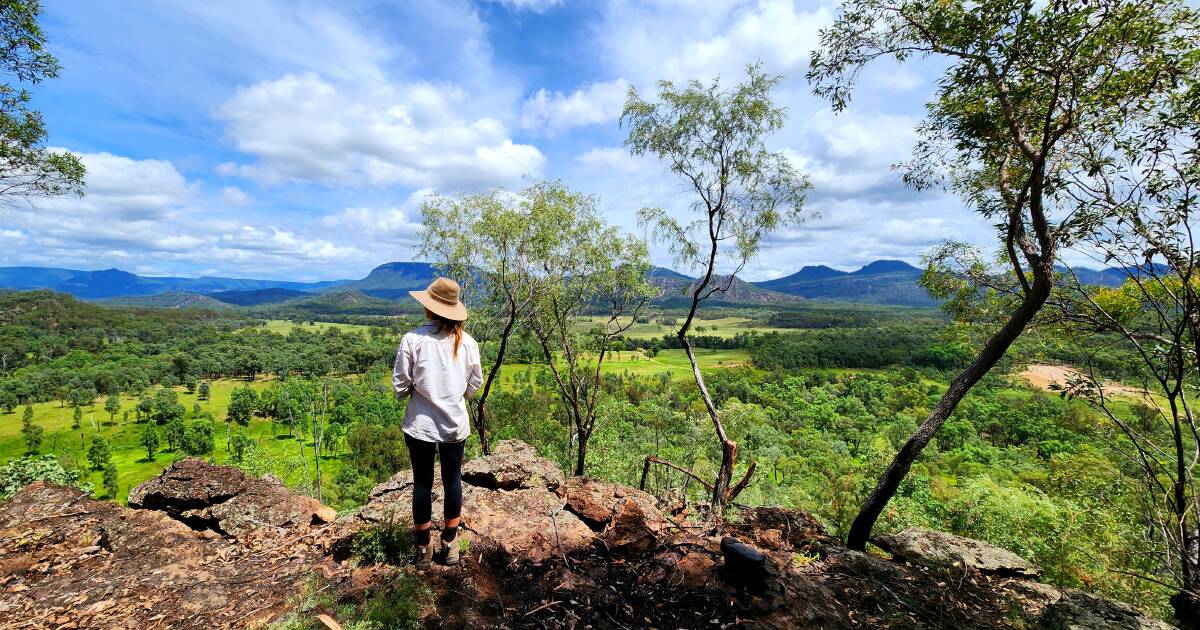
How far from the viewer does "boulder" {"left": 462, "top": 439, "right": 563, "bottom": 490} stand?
6.61m

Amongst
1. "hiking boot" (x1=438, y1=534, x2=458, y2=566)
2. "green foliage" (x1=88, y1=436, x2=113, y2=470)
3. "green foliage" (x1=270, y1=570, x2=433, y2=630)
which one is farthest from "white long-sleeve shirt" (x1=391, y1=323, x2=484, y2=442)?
"green foliage" (x1=88, y1=436, x2=113, y2=470)

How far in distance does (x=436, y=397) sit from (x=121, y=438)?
103m

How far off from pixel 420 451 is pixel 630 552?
228 centimetres

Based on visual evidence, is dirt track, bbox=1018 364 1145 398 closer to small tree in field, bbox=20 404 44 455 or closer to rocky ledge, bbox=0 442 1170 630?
rocky ledge, bbox=0 442 1170 630

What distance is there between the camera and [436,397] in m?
4.01

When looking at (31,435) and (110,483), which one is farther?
(31,435)

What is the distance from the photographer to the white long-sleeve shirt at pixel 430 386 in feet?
13.1

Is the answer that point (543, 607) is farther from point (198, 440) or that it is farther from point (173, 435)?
point (173, 435)

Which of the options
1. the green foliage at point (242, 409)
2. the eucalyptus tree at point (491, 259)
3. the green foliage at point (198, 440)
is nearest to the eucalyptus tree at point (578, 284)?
the eucalyptus tree at point (491, 259)

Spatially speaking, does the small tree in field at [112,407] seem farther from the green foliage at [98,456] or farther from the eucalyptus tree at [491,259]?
the eucalyptus tree at [491,259]

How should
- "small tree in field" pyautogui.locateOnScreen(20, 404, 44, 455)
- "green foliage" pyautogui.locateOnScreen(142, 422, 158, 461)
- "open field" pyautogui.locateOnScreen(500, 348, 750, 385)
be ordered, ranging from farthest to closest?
"open field" pyautogui.locateOnScreen(500, 348, 750, 385)
"green foliage" pyautogui.locateOnScreen(142, 422, 158, 461)
"small tree in field" pyautogui.locateOnScreen(20, 404, 44, 455)

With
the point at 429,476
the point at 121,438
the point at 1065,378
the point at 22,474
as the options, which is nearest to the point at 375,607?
the point at 429,476

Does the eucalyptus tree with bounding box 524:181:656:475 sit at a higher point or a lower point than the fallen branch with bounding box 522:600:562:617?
higher

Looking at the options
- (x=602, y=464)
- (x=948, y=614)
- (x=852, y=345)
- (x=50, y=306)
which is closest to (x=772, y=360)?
(x=852, y=345)
